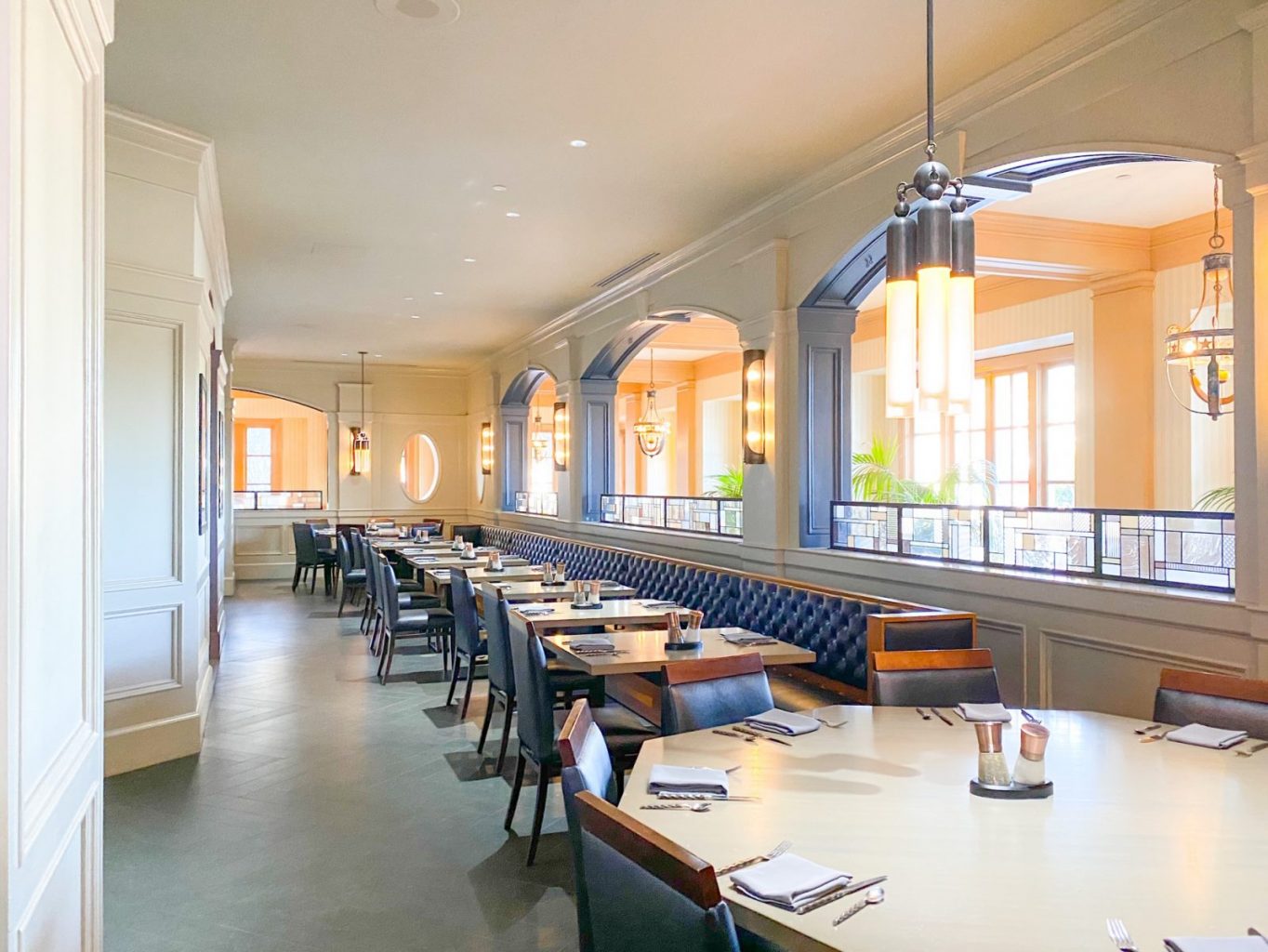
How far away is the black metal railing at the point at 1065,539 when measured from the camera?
3.86m

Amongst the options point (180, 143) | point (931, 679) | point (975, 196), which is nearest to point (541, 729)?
point (931, 679)

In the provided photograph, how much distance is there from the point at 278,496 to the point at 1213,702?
15.3 meters

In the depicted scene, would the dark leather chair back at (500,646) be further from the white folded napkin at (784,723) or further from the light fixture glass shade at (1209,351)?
the light fixture glass shade at (1209,351)

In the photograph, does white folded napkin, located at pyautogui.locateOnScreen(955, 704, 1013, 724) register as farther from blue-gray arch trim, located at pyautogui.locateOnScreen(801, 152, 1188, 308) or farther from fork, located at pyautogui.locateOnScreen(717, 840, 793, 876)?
blue-gray arch trim, located at pyautogui.locateOnScreen(801, 152, 1188, 308)

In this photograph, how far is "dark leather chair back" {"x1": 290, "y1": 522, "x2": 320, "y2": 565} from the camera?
509 inches

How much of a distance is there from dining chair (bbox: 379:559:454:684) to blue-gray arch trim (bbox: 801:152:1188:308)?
372 centimetres

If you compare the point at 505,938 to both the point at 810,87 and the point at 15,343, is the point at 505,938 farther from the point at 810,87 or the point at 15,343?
the point at 810,87

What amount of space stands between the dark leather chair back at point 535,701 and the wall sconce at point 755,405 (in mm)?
3138

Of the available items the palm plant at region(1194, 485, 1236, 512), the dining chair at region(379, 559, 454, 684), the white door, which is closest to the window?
the palm plant at region(1194, 485, 1236, 512)

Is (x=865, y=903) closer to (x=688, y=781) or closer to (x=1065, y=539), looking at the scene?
(x=688, y=781)

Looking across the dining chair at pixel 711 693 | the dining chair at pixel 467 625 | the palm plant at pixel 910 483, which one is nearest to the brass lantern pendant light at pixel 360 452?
the palm plant at pixel 910 483

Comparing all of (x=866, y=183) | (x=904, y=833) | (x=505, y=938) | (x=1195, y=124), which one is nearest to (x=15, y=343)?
(x=904, y=833)

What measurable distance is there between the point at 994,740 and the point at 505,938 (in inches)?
70.7

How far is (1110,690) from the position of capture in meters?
4.02
